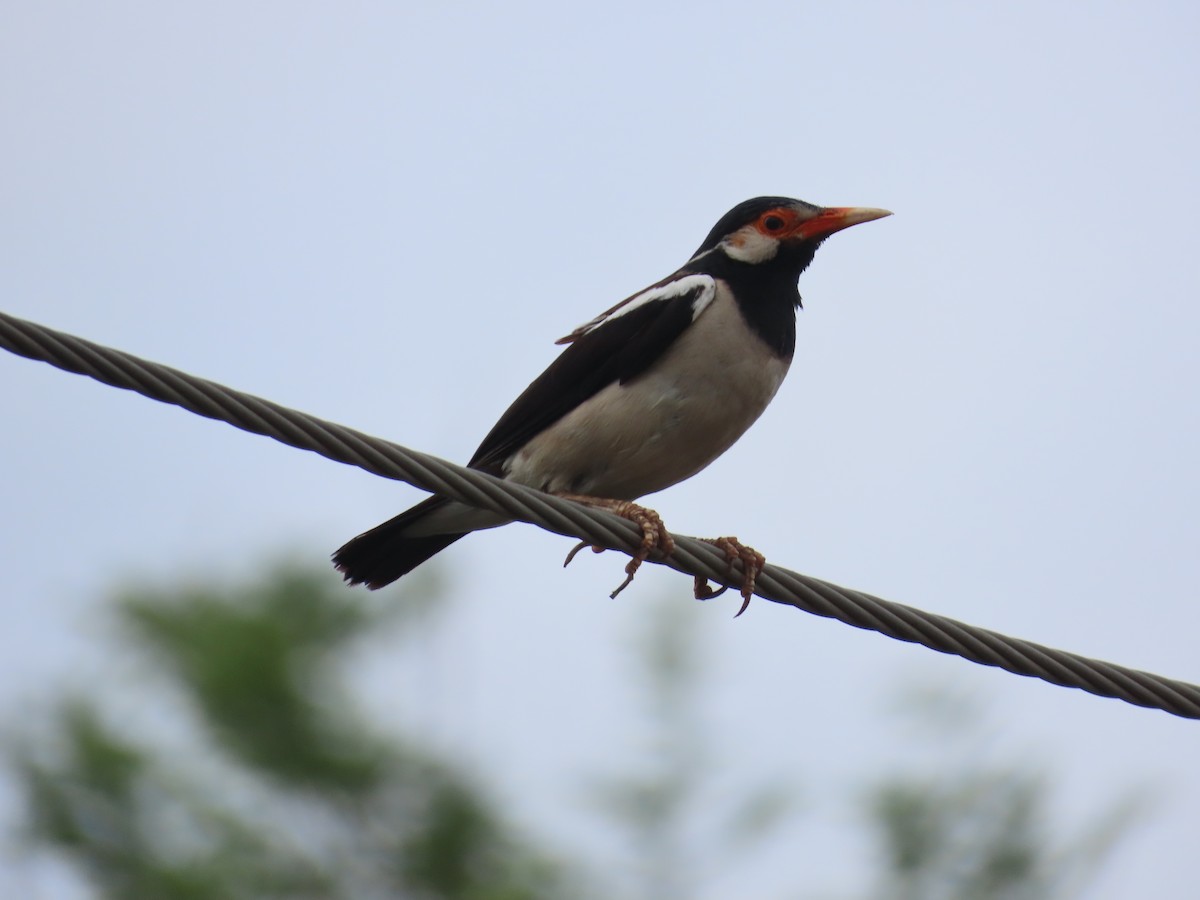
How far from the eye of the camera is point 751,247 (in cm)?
586

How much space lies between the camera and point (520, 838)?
378 inches

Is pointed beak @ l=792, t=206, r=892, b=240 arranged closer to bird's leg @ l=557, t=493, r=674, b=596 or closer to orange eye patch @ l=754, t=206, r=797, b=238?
orange eye patch @ l=754, t=206, r=797, b=238

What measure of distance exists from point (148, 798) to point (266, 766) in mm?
807

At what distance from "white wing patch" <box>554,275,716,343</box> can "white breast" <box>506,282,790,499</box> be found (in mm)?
44

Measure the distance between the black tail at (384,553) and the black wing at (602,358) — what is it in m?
0.41

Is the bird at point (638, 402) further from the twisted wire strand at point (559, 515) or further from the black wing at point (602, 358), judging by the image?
the twisted wire strand at point (559, 515)

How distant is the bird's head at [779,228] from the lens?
19.2 ft

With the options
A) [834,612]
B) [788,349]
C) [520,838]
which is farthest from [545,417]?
[520,838]

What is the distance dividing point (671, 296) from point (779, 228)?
0.72m

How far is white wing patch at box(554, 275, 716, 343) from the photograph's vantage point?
5418mm

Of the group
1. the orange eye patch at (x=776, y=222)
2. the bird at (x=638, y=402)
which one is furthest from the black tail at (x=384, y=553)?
the orange eye patch at (x=776, y=222)

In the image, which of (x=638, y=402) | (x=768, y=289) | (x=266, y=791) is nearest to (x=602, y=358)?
(x=638, y=402)

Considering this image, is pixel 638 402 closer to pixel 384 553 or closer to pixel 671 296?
pixel 671 296

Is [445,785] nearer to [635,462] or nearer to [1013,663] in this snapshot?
[635,462]
